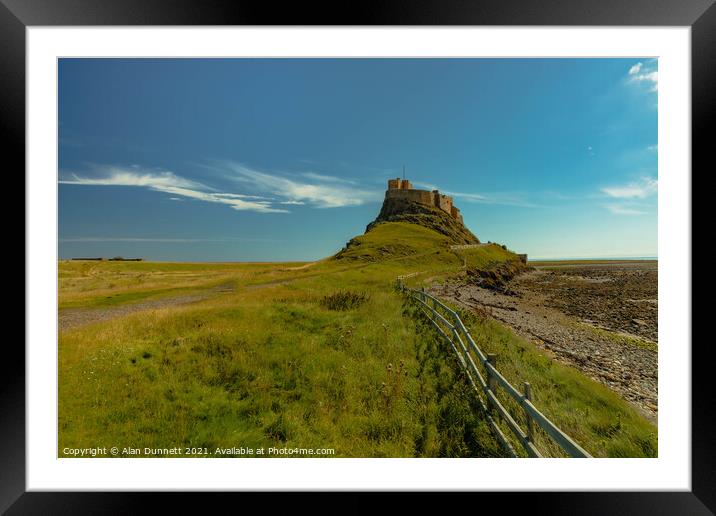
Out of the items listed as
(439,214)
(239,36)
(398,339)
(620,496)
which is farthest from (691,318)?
(439,214)

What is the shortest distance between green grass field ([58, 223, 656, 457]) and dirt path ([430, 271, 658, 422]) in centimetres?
78

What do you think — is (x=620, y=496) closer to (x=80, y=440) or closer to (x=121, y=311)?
(x=80, y=440)

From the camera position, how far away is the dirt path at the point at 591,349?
6.00 metres

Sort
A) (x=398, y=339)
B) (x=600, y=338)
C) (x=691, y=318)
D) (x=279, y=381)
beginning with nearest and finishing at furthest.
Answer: (x=691, y=318)
(x=279, y=381)
(x=398, y=339)
(x=600, y=338)

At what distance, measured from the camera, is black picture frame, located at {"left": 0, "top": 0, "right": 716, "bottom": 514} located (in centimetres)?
297

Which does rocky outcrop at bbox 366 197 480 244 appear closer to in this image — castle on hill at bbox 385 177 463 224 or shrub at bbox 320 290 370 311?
castle on hill at bbox 385 177 463 224

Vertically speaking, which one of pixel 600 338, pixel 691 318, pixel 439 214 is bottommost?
pixel 600 338

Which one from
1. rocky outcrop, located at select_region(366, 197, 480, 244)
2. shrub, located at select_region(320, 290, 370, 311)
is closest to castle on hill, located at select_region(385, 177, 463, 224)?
rocky outcrop, located at select_region(366, 197, 480, 244)

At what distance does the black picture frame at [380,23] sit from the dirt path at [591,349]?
104 inches

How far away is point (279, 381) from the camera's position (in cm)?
491

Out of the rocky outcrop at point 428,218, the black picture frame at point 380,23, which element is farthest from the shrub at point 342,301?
the rocky outcrop at point 428,218

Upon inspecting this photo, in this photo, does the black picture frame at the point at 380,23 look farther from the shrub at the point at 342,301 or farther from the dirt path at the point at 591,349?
the shrub at the point at 342,301

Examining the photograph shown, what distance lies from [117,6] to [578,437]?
8341 millimetres

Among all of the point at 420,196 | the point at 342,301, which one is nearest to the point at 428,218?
the point at 420,196
